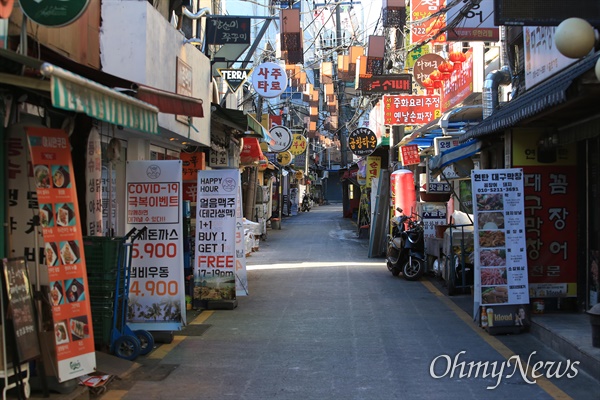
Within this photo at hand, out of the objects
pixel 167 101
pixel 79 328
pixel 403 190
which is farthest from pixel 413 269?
pixel 79 328

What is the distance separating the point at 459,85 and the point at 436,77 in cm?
182

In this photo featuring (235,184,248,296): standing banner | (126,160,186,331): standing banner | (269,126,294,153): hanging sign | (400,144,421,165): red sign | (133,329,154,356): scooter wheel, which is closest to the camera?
(133,329,154,356): scooter wheel

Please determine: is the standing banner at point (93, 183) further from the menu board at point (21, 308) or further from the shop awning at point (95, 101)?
the menu board at point (21, 308)

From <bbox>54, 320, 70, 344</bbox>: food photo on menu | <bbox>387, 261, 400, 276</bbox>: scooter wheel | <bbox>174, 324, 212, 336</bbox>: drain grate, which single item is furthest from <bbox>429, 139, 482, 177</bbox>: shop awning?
<bbox>54, 320, 70, 344</bbox>: food photo on menu

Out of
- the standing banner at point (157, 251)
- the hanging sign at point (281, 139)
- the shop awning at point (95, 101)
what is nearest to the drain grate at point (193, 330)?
the standing banner at point (157, 251)

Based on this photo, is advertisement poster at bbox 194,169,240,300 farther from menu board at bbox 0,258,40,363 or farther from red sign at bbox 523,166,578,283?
menu board at bbox 0,258,40,363

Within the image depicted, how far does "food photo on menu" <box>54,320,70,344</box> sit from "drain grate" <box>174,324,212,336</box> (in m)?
3.45

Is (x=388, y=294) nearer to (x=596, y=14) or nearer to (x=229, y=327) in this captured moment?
(x=229, y=327)

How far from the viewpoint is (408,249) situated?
14891mm

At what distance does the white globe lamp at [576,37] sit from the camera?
6.13 m

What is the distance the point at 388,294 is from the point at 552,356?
5.16m

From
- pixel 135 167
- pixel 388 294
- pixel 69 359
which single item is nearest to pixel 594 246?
pixel 388 294

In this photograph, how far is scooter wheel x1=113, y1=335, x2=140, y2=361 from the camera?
7230 mm

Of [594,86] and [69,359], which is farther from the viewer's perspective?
[594,86]
